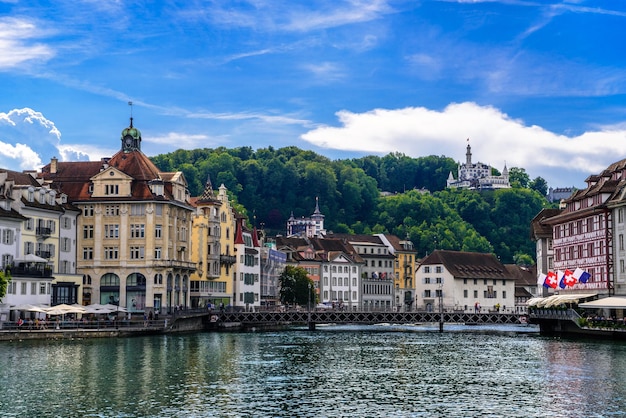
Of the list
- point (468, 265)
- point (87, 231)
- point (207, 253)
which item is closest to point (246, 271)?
point (207, 253)

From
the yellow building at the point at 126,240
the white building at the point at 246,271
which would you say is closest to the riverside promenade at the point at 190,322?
the yellow building at the point at 126,240

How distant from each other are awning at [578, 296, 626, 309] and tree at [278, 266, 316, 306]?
212 ft

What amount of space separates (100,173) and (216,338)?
27.3 metres

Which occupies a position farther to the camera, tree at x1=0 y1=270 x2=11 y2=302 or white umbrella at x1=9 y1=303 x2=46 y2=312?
white umbrella at x1=9 y1=303 x2=46 y2=312

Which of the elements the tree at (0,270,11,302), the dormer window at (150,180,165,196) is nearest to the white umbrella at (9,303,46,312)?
the tree at (0,270,11,302)

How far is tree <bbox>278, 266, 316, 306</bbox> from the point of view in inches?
6309

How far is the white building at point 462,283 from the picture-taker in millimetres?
187087

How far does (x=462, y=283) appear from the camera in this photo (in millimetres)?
187875

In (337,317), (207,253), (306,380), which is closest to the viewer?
(306,380)

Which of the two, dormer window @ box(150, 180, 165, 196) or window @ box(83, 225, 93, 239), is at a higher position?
dormer window @ box(150, 180, 165, 196)

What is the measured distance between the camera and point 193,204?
445 ft

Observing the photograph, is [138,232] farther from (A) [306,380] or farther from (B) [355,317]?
(A) [306,380]

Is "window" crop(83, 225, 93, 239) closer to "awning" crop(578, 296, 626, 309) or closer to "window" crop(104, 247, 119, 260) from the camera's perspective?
"window" crop(104, 247, 119, 260)

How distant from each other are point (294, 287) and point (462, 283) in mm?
40662
